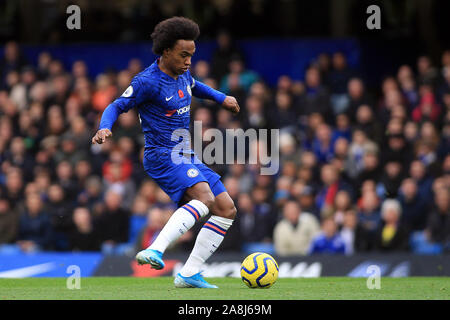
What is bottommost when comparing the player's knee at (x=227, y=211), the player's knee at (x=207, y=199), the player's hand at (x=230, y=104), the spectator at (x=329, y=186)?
the spectator at (x=329, y=186)

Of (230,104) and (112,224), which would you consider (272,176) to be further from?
(230,104)

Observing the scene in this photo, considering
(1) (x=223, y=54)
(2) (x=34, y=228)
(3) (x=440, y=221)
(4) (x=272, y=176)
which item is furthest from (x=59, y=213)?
(3) (x=440, y=221)

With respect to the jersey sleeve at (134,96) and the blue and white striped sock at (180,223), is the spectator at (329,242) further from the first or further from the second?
the jersey sleeve at (134,96)

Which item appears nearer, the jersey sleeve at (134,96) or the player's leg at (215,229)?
the jersey sleeve at (134,96)

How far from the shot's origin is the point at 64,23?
2075 centimetres

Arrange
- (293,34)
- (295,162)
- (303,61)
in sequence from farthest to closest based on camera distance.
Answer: (293,34)
(303,61)
(295,162)

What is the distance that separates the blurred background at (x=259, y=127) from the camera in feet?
45.7

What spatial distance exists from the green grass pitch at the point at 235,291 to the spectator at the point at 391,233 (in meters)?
2.98

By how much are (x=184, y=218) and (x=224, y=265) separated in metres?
4.43

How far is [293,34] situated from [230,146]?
211 inches

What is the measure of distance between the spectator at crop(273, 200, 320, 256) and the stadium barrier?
147 centimetres

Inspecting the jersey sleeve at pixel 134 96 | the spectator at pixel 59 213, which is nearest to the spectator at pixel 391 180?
the spectator at pixel 59 213

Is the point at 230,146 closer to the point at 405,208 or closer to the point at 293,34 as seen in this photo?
the point at 405,208

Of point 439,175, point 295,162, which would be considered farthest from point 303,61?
point 439,175
